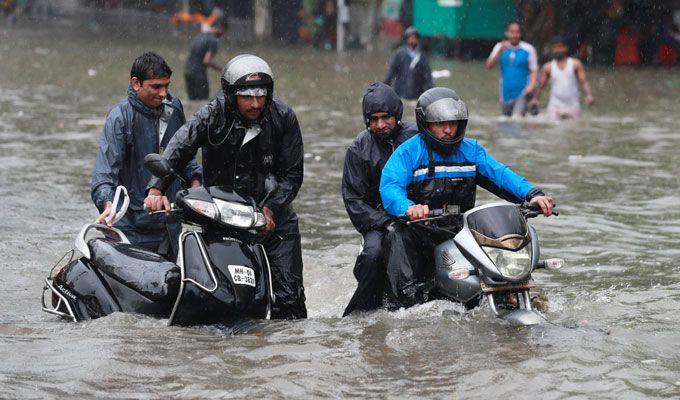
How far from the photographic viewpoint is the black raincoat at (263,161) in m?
6.91

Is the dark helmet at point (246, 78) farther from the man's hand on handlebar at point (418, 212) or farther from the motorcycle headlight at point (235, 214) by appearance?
the man's hand on handlebar at point (418, 212)

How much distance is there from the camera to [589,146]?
55.5 ft

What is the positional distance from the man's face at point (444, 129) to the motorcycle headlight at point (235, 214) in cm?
105

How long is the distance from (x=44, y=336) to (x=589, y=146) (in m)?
11.1

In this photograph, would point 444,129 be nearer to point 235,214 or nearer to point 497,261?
point 497,261

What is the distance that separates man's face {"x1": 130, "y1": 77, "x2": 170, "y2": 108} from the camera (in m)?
7.43

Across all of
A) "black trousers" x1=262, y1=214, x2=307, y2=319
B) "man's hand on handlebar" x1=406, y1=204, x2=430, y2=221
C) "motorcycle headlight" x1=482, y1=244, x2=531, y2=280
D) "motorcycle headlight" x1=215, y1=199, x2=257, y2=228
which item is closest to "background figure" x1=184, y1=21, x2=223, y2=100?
"black trousers" x1=262, y1=214, x2=307, y2=319

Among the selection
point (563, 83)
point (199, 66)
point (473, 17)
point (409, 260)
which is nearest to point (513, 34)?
point (563, 83)

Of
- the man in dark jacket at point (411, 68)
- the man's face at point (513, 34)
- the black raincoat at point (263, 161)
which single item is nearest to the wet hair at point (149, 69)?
the black raincoat at point (263, 161)

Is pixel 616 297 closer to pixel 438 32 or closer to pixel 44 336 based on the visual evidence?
pixel 44 336

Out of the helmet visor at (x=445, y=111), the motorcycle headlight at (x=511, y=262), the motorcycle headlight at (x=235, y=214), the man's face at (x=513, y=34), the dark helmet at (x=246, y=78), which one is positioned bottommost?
the motorcycle headlight at (x=511, y=262)

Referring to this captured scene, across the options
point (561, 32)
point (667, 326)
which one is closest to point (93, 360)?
point (667, 326)

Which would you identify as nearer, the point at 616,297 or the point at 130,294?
the point at 130,294

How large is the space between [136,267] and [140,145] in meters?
0.96
